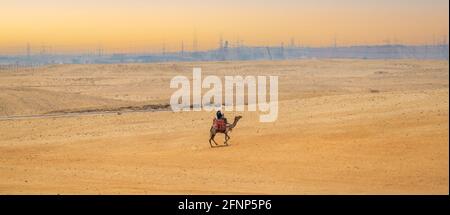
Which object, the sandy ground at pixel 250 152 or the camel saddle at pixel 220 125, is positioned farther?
the camel saddle at pixel 220 125

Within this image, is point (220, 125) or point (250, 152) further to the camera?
point (220, 125)

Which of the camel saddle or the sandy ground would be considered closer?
the sandy ground

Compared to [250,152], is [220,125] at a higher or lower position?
higher

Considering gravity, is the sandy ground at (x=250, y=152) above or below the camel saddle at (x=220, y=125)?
below

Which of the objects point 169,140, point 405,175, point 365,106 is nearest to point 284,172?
point 405,175

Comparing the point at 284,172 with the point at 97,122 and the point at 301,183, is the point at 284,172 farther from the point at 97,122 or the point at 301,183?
the point at 97,122

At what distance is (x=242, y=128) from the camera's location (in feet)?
99.2

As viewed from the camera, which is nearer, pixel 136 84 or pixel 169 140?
pixel 169 140

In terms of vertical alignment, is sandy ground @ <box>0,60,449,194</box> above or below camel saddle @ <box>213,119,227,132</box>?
below

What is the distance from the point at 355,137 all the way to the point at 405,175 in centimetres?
583
